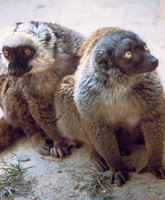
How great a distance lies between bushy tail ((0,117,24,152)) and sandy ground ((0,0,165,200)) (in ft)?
0.40

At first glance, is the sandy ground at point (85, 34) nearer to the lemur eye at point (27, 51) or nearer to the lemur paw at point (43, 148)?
the lemur paw at point (43, 148)

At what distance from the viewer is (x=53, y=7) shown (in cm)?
990

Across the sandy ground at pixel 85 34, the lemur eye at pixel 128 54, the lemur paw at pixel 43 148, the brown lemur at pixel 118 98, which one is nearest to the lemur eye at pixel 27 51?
the brown lemur at pixel 118 98

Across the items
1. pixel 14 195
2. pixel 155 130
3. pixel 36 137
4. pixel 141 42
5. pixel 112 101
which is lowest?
pixel 14 195

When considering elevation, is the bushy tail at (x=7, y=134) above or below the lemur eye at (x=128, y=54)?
below

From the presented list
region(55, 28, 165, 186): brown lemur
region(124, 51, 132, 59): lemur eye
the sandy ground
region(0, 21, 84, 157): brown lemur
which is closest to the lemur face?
region(0, 21, 84, 157): brown lemur

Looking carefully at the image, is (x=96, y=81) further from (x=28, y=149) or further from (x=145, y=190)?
(x=28, y=149)

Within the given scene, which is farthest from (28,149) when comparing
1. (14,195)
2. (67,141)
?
(14,195)

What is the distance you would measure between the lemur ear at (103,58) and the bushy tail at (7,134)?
2.42m

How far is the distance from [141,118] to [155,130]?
0.75 feet

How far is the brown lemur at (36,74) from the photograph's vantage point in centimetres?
496

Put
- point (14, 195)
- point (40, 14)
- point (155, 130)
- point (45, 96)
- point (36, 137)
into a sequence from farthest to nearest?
point (40, 14) < point (36, 137) < point (45, 96) < point (14, 195) < point (155, 130)

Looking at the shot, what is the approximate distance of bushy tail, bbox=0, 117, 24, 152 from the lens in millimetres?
5578

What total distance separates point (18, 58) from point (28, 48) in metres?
0.22
